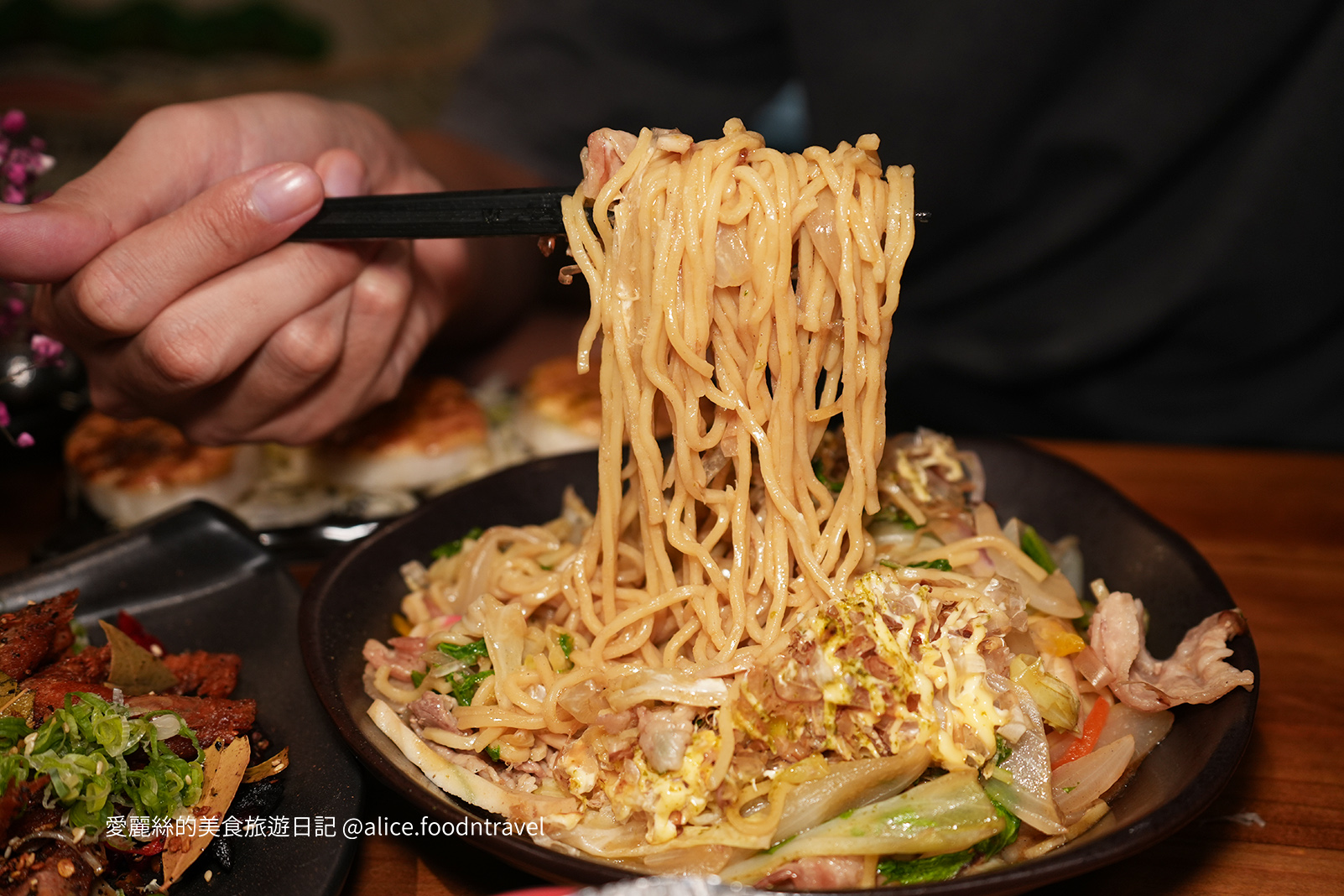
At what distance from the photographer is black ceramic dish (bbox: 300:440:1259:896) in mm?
1402

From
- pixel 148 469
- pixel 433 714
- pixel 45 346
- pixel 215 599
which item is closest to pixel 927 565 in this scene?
pixel 433 714

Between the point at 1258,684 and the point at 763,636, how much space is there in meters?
0.88

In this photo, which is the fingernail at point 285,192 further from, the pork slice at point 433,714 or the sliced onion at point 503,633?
the pork slice at point 433,714

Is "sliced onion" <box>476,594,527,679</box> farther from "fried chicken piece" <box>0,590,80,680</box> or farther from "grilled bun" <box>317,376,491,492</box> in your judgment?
"grilled bun" <box>317,376,491,492</box>

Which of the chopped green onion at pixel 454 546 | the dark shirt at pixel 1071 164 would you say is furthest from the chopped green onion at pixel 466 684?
the dark shirt at pixel 1071 164

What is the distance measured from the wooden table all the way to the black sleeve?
2295 millimetres

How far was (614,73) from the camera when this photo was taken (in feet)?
14.8

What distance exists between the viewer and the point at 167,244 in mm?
2131

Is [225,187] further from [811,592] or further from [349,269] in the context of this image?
[811,592]

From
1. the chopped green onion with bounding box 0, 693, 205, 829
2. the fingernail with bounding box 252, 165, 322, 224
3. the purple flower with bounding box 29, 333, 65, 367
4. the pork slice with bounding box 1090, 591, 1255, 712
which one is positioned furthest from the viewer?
the purple flower with bounding box 29, 333, 65, 367

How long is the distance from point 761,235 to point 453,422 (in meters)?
2.01

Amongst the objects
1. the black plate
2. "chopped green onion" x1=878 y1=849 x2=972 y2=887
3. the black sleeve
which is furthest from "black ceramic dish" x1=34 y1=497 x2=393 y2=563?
the black sleeve

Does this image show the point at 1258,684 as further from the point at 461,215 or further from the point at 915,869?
the point at 461,215

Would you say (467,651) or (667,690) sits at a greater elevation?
(667,690)
